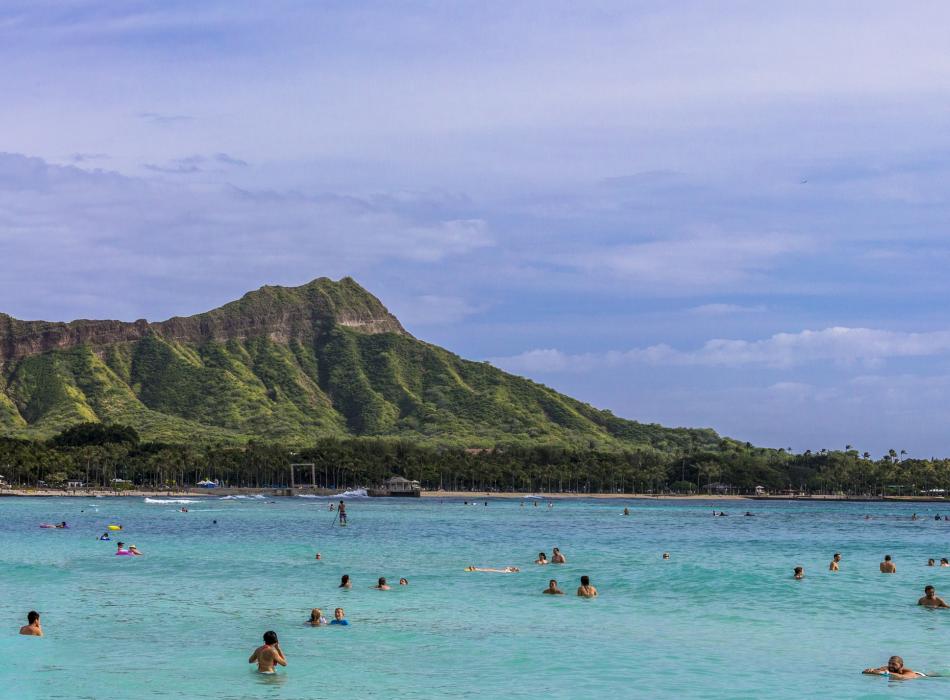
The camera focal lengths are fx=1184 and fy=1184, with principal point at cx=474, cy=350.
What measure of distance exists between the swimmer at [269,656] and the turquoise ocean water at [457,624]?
0.32m

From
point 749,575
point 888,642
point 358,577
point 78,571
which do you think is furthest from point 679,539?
point 888,642

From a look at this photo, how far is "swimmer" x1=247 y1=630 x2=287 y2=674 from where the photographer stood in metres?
28.8

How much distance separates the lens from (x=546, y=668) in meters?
30.0

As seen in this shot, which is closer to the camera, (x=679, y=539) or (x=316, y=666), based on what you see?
(x=316, y=666)

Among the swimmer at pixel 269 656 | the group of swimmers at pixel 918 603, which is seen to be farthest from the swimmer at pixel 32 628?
the group of swimmers at pixel 918 603

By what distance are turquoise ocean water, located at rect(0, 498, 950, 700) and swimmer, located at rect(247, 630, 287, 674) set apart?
0.32m

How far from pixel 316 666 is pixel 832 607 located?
21.5m

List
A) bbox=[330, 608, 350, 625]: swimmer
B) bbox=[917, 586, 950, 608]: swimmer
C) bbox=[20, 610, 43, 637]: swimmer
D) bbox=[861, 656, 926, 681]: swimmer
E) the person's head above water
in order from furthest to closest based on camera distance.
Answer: bbox=[917, 586, 950, 608]: swimmer, bbox=[330, 608, 350, 625]: swimmer, bbox=[20, 610, 43, 637]: swimmer, the person's head above water, bbox=[861, 656, 926, 681]: swimmer

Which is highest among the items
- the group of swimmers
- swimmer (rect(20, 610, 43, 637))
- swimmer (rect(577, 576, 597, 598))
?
swimmer (rect(20, 610, 43, 637))

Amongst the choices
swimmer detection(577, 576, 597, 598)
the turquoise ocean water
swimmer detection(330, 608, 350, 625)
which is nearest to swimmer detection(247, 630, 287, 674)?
the turquoise ocean water

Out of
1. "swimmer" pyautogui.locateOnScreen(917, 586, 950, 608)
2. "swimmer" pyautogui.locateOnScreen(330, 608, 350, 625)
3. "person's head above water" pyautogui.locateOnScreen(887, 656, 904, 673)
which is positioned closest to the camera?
"person's head above water" pyautogui.locateOnScreen(887, 656, 904, 673)

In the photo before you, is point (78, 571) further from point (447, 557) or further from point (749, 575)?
point (749, 575)

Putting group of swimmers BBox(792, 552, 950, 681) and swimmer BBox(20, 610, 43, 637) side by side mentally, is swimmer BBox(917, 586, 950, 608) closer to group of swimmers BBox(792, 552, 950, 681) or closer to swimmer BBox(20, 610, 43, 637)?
group of swimmers BBox(792, 552, 950, 681)

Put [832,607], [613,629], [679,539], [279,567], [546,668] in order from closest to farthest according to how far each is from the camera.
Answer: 1. [546,668]
2. [613,629]
3. [832,607]
4. [279,567]
5. [679,539]
